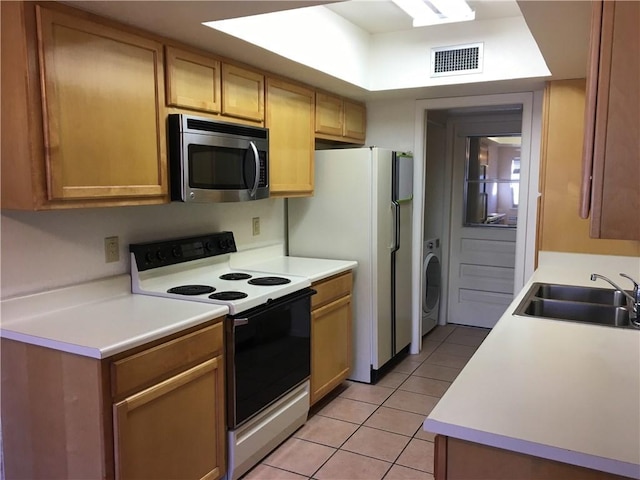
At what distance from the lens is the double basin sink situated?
2.35 m

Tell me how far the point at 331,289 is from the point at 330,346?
0.37m

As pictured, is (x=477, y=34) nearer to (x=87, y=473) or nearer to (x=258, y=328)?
(x=258, y=328)

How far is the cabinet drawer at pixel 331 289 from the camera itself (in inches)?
121

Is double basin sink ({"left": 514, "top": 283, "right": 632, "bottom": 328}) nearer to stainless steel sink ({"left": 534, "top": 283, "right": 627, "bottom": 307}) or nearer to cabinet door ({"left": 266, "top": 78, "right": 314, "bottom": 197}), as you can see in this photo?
stainless steel sink ({"left": 534, "top": 283, "right": 627, "bottom": 307})

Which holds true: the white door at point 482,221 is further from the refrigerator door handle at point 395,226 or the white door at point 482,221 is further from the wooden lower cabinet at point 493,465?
the wooden lower cabinet at point 493,465

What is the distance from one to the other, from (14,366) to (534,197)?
3.31 metres

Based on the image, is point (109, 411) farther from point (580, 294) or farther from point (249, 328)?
point (580, 294)

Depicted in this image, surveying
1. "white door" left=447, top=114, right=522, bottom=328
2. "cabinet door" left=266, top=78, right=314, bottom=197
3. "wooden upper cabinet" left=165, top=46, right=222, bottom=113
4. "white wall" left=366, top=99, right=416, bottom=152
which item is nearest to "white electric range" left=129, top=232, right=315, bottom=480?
"cabinet door" left=266, top=78, right=314, bottom=197

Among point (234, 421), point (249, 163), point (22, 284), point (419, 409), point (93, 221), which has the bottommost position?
point (419, 409)

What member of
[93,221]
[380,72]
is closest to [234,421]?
[93,221]

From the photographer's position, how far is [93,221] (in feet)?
7.57

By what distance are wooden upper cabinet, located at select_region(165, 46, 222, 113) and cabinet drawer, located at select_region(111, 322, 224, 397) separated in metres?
1.04

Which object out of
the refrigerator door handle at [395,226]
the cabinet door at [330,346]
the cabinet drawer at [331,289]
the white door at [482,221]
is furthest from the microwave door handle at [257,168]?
the white door at [482,221]

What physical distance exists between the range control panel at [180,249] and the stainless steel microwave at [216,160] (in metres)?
0.33
